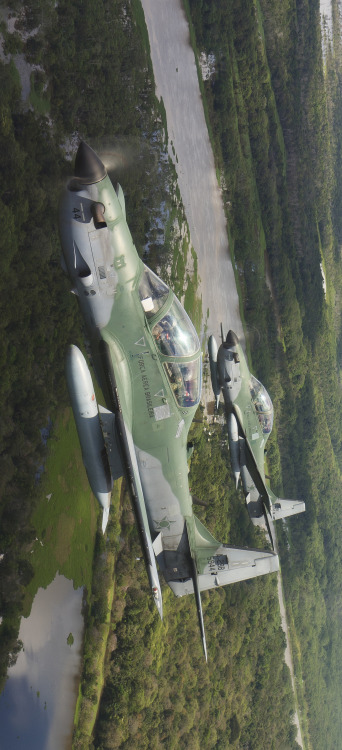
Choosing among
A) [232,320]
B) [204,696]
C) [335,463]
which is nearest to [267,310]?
[232,320]

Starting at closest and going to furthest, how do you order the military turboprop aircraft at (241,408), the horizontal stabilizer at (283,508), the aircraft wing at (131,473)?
1. the aircraft wing at (131,473)
2. the military turboprop aircraft at (241,408)
3. the horizontal stabilizer at (283,508)

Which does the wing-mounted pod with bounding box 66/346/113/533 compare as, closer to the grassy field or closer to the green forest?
the green forest

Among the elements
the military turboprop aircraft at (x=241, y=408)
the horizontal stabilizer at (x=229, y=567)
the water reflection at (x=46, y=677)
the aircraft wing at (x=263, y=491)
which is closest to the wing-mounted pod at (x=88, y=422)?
the horizontal stabilizer at (x=229, y=567)

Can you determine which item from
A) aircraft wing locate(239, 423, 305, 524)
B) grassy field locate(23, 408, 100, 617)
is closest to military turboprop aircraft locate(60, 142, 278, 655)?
aircraft wing locate(239, 423, 305, 524)

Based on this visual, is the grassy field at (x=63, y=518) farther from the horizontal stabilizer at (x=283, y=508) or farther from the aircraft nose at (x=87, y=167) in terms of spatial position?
the aircraft nose at (x=87, y=167)

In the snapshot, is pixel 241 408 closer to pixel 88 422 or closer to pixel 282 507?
pixel 282 507

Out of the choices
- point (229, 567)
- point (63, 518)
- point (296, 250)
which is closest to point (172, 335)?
point (229, 567)

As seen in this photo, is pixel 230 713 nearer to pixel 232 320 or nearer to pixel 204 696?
pixel 204 696
